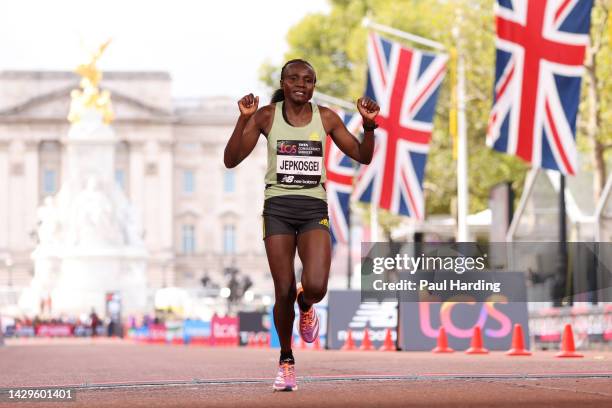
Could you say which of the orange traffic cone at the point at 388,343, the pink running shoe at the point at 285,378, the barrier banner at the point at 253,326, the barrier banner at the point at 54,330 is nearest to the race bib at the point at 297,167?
the pink running shoe at the point at 285,378

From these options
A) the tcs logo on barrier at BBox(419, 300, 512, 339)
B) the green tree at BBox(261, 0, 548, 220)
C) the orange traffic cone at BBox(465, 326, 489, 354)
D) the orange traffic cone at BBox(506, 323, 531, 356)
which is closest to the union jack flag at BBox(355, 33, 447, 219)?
the tcs logo on barrier at BBox(419, 300, 512, 339)

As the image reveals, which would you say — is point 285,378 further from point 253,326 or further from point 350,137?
point 253,326

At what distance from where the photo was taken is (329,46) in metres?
80.4

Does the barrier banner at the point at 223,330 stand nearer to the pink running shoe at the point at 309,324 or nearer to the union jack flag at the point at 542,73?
the union jack flag at the point at 542,73

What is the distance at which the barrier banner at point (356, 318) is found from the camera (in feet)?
87.4

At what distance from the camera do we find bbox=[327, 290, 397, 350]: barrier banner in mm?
26641

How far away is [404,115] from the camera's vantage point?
3234 centimetres

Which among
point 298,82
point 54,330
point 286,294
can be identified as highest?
point 298,82

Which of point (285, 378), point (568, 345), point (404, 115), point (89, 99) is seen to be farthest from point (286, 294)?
point (89, 99)

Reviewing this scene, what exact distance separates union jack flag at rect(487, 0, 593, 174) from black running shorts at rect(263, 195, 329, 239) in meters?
13.3

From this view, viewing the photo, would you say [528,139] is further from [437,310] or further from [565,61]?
[437,310]

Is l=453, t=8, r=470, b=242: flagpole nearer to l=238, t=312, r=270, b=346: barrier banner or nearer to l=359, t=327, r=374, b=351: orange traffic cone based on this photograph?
l=238, t=312, r=270, b=346: barrier banner

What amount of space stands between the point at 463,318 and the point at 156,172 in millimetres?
109470

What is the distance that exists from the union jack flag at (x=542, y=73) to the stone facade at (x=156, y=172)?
104 m
